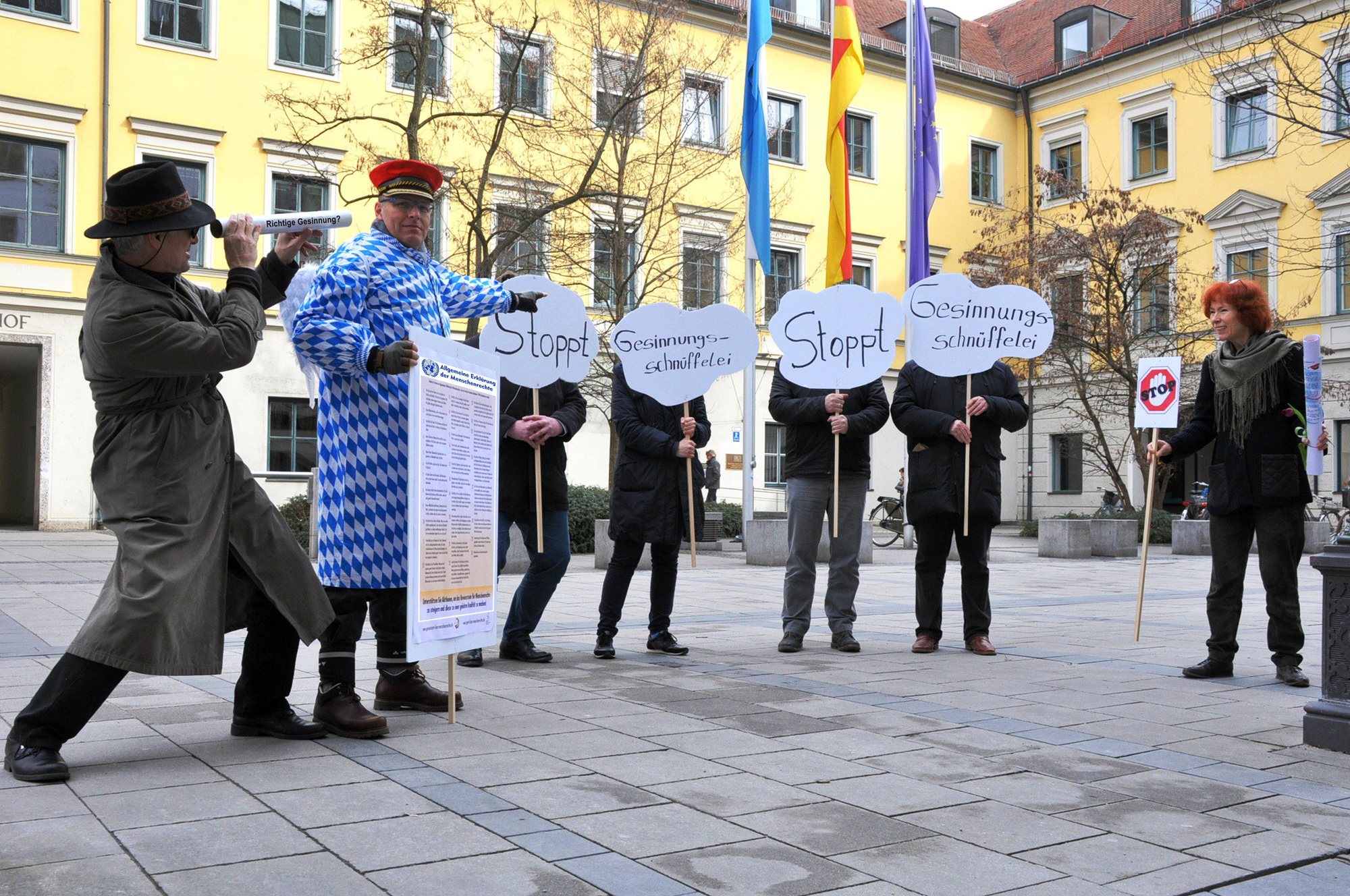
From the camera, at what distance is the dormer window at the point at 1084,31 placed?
3491 cm

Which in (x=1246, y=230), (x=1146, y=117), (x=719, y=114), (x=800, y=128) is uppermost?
(x=1146, y=117)

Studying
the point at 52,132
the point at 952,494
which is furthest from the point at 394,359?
the point at 52,132

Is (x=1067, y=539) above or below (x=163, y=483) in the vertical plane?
below

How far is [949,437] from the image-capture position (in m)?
6.99

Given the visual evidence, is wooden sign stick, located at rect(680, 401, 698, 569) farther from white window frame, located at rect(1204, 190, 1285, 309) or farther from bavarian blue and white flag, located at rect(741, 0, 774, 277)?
white window frame, located at rect(1204, 190, 1285, 309)

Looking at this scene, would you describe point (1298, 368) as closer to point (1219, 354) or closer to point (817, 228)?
point (1219, 354)

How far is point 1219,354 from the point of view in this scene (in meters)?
6.43

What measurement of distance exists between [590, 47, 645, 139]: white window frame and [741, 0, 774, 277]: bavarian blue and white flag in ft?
8.65

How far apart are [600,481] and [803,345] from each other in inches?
841

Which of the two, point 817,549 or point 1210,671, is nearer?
point 1210,671

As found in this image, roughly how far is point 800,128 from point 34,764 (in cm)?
2968

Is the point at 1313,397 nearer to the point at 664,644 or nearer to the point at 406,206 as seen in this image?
the point at 664,644

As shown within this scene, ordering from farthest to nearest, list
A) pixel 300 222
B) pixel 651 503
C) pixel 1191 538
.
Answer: pixel 1191 538
pixel 651 503
pixel 300 222

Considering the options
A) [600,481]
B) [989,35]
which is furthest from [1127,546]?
[989,35]
